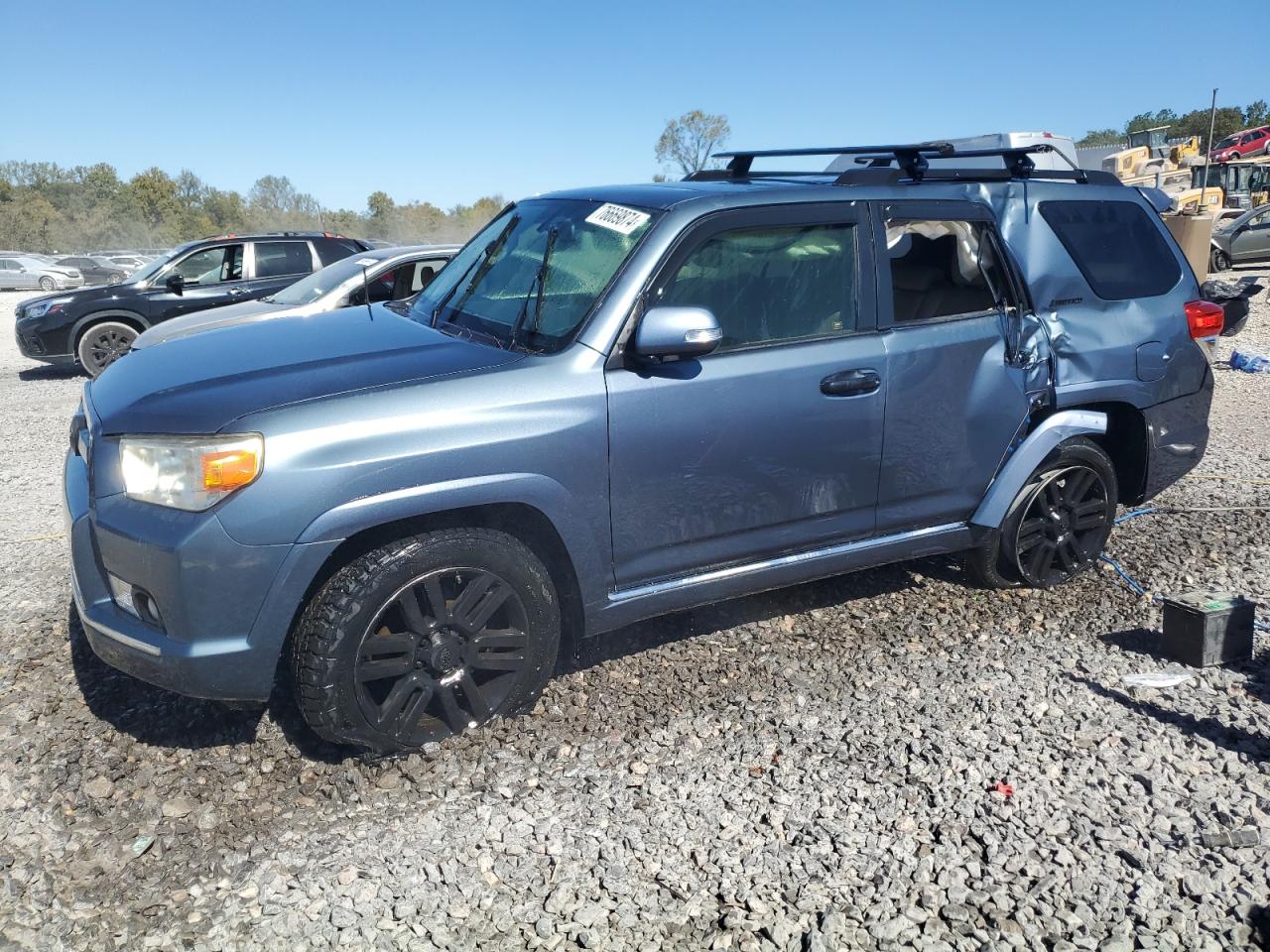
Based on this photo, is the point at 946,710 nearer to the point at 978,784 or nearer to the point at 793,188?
the point at 978,784

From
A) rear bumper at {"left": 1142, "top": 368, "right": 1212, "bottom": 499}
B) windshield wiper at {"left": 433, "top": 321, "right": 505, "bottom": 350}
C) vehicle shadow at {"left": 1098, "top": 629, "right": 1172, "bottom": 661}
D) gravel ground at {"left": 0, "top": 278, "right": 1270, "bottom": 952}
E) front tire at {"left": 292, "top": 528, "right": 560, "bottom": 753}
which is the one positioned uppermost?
windshield wiper at {"left": 433, "top": 321, "right": 505, "bottom": 350}

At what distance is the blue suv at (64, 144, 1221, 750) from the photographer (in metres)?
2.99

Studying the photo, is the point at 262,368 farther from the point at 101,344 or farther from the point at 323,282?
the point at 101,344

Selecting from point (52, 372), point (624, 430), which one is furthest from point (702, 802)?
point (52, 372)

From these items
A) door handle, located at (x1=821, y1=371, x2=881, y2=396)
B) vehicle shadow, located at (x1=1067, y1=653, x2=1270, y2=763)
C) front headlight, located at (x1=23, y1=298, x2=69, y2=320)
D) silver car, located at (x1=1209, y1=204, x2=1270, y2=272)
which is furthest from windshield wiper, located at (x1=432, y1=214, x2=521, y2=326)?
silver car, located at (x1=1209, y1=204, x2=1270, y2=272)

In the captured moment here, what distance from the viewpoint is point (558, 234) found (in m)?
4.00

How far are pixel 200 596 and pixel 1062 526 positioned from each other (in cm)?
370

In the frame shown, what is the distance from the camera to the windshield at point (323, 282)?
8586 millimetres

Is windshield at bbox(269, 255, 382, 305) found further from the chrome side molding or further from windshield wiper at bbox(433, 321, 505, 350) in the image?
the chrome side molding

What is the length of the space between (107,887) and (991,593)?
3.75 meters

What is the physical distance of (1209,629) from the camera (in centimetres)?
391

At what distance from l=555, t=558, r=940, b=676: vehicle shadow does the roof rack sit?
1.88 meters

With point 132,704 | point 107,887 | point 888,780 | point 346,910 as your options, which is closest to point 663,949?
point 346,910

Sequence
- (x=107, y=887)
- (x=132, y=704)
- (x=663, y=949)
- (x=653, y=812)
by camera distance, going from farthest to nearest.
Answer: (x=132, y=704) < (x=653, y=812) < (x=107, y=887) < (x=663, y=949)
